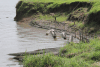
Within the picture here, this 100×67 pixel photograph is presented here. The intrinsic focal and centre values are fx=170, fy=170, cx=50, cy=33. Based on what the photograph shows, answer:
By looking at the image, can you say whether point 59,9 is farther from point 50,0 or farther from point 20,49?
point 20,49

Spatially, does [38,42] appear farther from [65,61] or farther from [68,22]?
[68,22]

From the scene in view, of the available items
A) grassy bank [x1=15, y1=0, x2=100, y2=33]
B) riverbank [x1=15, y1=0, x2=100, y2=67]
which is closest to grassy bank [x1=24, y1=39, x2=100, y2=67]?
riverbank [x1=15, y1=0, x2=100, y2=67]

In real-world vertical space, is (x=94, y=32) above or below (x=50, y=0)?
below

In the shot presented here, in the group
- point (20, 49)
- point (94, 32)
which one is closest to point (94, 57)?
point (20, 49)

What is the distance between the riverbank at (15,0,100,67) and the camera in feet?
19.1

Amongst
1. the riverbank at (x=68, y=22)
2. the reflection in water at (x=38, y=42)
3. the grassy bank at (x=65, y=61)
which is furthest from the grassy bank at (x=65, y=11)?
the grassy bank at (x=65, y=61)

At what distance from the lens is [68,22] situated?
14656 millimetres

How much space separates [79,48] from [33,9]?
13.4 m

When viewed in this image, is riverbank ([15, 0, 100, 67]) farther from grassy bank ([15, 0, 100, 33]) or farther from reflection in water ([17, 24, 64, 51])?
reflection in water ([17, 24, 64, 51])

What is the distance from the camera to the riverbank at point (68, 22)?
229 inches

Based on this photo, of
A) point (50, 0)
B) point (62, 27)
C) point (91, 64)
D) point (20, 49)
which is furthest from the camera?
point (50, 0)

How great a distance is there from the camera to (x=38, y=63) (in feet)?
18.6

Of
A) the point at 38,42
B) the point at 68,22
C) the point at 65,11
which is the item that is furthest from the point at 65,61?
the point at 65,11

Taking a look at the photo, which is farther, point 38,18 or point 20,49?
point 38,18
